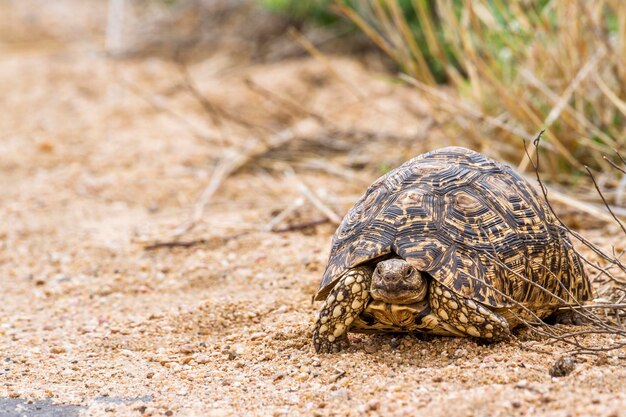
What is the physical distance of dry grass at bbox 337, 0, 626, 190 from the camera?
4566mm

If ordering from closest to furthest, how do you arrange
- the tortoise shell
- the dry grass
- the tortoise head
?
the tortoise head
the tortoise shell
the dry grass

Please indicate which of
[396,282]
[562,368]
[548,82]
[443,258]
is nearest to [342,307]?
[396,282]

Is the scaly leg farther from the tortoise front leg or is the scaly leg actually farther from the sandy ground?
the tortoise front leg

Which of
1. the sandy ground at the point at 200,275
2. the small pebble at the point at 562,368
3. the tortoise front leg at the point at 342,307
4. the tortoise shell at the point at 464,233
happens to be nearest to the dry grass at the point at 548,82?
the sandy ground at the point at 200,275

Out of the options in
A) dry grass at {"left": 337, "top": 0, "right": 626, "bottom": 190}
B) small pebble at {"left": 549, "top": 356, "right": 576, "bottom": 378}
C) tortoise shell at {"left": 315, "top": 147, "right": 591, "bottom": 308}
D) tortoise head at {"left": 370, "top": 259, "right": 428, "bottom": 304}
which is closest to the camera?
small pebble at {"left": 549, "top": 356, "right": 576, "bottom": 378}

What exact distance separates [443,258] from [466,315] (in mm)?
204

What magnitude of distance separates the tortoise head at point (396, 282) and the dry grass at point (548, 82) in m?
1.86

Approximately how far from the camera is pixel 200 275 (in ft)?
13.8

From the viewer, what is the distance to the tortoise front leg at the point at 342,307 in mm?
2828

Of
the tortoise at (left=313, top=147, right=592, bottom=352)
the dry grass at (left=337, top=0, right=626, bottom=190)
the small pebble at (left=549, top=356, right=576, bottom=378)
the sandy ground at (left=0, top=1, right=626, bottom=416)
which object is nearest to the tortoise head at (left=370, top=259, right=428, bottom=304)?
the tortoise at (left=313, top=147, right=592, bottom=352)

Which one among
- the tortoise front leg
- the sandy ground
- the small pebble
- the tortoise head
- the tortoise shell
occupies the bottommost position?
the sandy ground

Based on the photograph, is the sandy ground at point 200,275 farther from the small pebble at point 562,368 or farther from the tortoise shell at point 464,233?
the tortoise shell at point 464,233

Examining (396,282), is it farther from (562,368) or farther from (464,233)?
(562,368)

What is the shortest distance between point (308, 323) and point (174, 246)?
1680 mm
